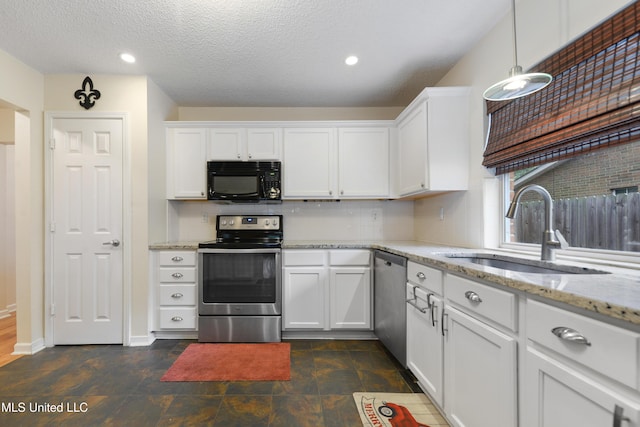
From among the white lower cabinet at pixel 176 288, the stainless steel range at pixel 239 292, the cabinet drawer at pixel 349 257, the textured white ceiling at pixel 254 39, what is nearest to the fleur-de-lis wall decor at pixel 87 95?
the textured white ceiling at pixel 254 39

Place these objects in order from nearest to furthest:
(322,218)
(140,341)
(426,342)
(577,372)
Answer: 1. (577,372)
2. (426,342)
3. (140,341)
4. (322,218)

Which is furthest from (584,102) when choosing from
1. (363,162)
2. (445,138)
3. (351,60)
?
(363,162)

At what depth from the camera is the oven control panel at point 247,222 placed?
126 inches

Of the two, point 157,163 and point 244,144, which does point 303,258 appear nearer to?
point 244,144

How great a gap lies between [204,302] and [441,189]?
2321 millimetres

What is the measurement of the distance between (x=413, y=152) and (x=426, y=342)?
162 cm

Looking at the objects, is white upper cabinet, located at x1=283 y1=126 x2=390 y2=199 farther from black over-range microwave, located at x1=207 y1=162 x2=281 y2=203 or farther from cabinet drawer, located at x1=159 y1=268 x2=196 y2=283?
cabinet drawer, located at x1=159 y1=268 x2=196 y2=283

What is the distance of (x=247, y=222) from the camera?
3203mm

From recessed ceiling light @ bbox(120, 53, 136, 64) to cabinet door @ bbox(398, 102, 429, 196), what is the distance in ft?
7.99

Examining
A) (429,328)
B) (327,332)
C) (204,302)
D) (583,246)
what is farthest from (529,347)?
(204,302)

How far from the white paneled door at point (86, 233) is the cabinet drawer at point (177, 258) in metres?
0.35

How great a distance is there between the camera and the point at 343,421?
1.61 metres

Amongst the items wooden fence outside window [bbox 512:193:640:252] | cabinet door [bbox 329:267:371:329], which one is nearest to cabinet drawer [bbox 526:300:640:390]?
wooden fence outside window [bbox 512:193:640:252]

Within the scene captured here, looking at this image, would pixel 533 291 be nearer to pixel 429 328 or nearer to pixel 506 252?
pixel 429 328
